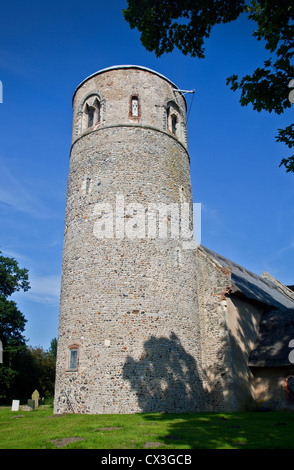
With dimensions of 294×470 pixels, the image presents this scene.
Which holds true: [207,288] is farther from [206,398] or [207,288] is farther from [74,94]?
[74,94]

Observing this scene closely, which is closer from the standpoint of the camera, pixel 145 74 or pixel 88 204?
pixel 88 204

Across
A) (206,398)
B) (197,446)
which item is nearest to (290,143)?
(197,446)

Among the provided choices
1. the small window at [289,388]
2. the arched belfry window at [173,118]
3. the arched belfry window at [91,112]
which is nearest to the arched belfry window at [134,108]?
the arched belfry window at [91,112]

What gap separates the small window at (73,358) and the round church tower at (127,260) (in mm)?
56

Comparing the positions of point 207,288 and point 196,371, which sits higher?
point 207,288

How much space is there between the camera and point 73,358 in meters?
14.8

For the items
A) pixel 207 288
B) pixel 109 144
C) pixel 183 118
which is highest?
pixel 183 118

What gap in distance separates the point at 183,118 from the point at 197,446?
1721 cm

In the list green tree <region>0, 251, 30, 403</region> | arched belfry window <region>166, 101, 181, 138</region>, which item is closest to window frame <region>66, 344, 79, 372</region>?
arched belfry window <region>166, 101, 181, 138</region>

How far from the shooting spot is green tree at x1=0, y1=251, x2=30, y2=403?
3062 cm

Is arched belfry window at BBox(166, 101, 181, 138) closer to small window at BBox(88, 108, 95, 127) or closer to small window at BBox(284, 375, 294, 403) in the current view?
small window at BBox(88, 108, 95, 127)

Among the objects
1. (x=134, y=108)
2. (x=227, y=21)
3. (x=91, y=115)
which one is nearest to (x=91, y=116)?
(x=91, y=115)

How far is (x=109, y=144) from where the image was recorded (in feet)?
57.6

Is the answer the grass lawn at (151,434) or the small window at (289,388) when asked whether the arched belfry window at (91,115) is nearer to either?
the grass lawn at (151,434)
